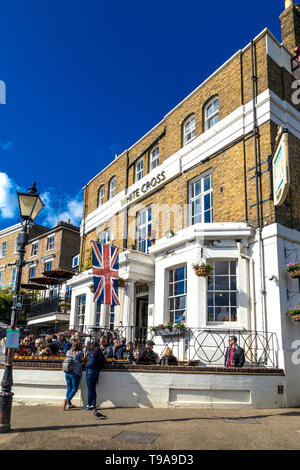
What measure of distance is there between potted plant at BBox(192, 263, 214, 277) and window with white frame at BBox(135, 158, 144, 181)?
863 centimetres

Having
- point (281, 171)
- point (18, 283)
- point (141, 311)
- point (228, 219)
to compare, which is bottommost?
point (18, 283)

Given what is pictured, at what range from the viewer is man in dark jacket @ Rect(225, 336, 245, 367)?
1014 centimetres

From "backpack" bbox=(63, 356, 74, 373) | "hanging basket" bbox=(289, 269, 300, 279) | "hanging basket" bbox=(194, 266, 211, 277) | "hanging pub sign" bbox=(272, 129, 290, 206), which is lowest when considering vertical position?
"backpack" bbox=(63, 356, 74, 373)

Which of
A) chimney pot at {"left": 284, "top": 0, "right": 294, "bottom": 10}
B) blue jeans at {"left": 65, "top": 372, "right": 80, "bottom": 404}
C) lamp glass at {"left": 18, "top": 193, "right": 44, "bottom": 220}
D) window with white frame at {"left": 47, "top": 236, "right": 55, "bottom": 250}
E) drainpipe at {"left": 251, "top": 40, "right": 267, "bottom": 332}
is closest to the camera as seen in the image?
lamp glass at {"left": 18, "top": 193, "right": 44, "bottom": 220}

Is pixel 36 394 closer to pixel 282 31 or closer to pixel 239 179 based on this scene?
pixel 239 179

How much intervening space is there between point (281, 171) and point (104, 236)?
1242 cm

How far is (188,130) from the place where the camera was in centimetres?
1669

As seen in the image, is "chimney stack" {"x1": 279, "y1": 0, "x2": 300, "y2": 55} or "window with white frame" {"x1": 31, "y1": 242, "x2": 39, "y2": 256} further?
Answer: "window with white frame" {"x1": 31, "y1": 242, "x2": 39, "y2": 256}

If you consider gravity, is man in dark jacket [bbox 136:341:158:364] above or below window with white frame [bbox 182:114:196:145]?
below

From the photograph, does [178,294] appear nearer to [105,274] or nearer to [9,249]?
[105,274]

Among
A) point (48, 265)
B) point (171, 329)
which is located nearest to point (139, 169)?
point (171, 329)

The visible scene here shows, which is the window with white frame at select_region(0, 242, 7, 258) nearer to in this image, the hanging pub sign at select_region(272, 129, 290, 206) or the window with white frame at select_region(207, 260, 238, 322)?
the window with white frame at select_region(207, 260, 238, 322)

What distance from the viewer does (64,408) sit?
30.1ft

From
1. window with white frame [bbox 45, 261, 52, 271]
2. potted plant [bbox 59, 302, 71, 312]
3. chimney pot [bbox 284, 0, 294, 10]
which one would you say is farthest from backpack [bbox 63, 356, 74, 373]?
window with white frame [bbox 45, 261, 52, 271]
